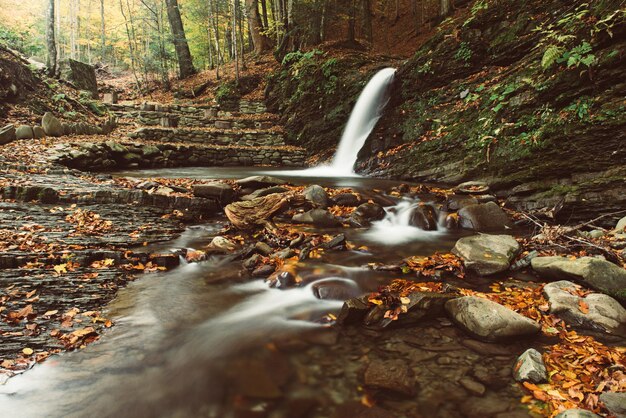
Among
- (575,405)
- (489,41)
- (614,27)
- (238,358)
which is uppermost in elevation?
(489,41)

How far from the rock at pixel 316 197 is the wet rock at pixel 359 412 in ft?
16.8

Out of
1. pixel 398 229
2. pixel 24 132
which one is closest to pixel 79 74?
pixel 24 132

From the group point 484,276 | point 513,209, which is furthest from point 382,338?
A: point 513,209

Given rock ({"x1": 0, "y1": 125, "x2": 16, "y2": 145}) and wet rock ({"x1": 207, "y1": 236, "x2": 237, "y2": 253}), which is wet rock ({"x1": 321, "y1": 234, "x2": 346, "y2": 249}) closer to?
wet rock ({"x1": 207, "y1": 236, "x2": 237, "y2": 253})

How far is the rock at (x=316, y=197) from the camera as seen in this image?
7.29 m

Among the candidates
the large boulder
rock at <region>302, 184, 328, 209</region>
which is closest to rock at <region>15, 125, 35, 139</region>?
the large boulder

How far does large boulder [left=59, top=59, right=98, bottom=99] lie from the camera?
51.1 ft

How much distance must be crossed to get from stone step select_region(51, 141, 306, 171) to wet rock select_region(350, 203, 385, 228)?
7.88 meters

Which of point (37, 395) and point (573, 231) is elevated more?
point (573, 231)

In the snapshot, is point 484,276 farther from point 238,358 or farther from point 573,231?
point 238,358

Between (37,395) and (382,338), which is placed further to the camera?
(382,338)

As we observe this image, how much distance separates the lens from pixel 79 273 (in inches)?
153

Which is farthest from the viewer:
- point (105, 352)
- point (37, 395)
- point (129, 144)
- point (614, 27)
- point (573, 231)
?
point (129, 144)

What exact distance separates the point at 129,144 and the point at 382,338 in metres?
11.6
